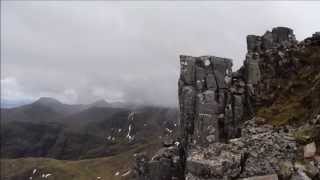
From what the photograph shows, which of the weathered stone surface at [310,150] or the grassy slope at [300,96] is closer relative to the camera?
the weathered stone surface at [310,150]

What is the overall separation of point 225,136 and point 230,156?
2034 cm

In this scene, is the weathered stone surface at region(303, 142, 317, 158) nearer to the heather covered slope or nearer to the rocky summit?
the rocky summit

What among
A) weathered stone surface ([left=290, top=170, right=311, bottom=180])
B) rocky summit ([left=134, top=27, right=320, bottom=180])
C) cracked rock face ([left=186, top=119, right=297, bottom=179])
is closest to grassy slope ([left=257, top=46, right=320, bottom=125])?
rocky summit ([left=134, top=27, right=320, bottom=180])

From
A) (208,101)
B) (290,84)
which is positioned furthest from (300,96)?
(208,101)

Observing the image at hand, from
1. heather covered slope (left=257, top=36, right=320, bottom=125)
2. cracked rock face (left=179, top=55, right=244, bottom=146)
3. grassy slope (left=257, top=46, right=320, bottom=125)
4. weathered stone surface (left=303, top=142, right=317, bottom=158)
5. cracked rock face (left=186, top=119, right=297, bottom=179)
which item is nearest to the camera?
weathered stone surface (left=303, top=142, right=317, bottom=158)

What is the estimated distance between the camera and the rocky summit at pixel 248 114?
5394 centimetres

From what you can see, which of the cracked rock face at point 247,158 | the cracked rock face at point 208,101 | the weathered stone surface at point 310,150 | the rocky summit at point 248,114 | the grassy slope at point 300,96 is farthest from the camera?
the cracked rock face at point 208,101

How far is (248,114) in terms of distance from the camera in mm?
77938

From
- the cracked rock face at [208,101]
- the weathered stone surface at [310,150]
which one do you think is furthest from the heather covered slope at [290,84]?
the weathered stone surface at [310,150]

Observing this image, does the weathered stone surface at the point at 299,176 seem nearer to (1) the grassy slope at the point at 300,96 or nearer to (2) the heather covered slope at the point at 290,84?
(1) the grassy slope at the point at 300,96

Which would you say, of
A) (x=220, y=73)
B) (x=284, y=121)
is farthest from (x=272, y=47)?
(x=284, y=121)

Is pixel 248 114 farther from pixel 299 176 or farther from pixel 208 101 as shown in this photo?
pixel 299 176

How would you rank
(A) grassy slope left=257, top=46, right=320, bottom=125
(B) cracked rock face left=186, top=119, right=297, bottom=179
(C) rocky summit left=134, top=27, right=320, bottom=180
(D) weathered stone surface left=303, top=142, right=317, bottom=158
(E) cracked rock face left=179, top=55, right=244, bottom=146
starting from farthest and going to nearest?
(E) cracked rock face left=179, top=55, right=244, bottom=146, (A) grassy slope left=257, top=46, right=320, bottom=125, (C) rocky summit left=134, top=27, right=320, bottom=180, (B) cracked rock face left=186, top=119, right=297, bottom=179, (D) weathered stone surface left=303, top=142, right=317, bottom=158

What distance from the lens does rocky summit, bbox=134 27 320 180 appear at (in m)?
53.9
